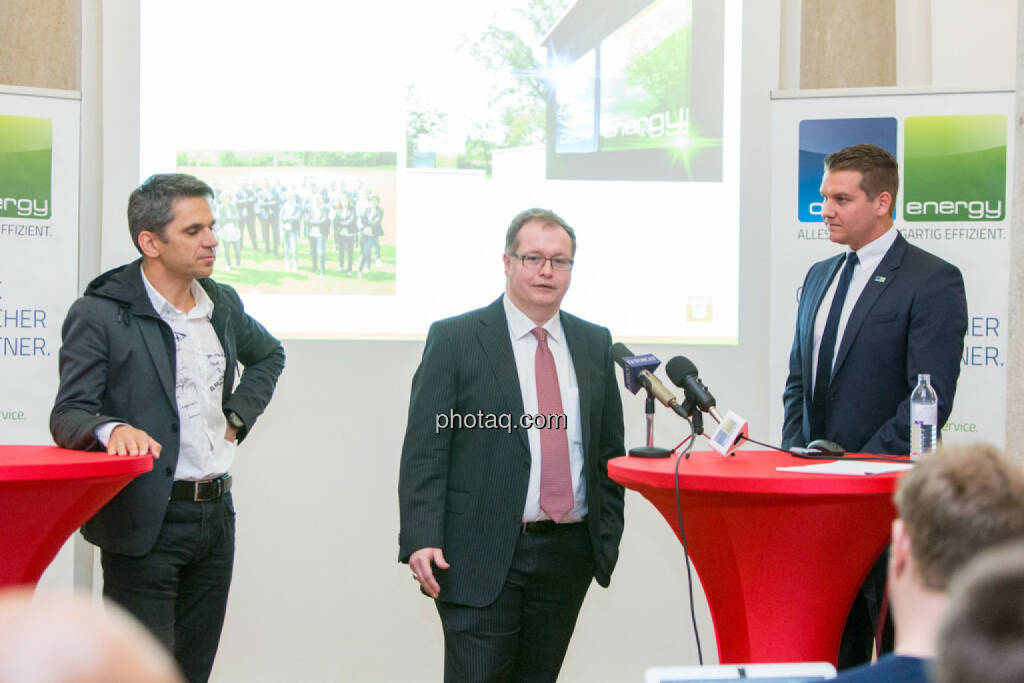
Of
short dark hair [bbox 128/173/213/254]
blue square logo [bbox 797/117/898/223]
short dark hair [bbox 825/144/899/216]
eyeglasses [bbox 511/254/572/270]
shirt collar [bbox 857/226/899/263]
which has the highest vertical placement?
blue square logo [bbox 797/117/898/223]

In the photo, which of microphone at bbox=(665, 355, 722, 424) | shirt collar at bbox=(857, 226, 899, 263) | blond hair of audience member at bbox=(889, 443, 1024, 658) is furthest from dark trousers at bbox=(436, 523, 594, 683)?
blond hair of audience member at bbox=(889, 443, 1024, 658)

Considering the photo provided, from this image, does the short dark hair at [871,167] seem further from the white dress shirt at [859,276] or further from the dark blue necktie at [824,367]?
the dark blue necktie at [824,367]

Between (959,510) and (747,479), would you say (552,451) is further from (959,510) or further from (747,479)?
(959,510)

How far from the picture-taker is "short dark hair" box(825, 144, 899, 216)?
340 cm

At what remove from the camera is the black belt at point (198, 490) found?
301 cm

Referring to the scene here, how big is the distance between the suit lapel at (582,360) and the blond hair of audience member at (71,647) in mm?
2419

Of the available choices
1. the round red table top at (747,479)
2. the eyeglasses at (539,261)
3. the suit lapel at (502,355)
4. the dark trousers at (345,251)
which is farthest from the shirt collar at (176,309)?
the dark trousers at (345,251)

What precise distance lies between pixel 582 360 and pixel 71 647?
8.38ft

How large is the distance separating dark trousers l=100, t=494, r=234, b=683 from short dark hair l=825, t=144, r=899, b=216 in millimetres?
2268

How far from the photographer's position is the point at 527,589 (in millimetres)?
2938

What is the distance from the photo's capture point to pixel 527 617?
9.73 feet

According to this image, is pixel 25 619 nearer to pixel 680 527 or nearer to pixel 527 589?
pixel 680 527

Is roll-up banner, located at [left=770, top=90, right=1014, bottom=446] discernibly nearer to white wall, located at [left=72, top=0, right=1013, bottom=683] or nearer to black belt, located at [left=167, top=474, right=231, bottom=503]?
white wall, located at [left=72, top=0, right=1013, bottom=683]

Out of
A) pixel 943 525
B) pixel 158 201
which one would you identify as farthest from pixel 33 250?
pixel 943 525
